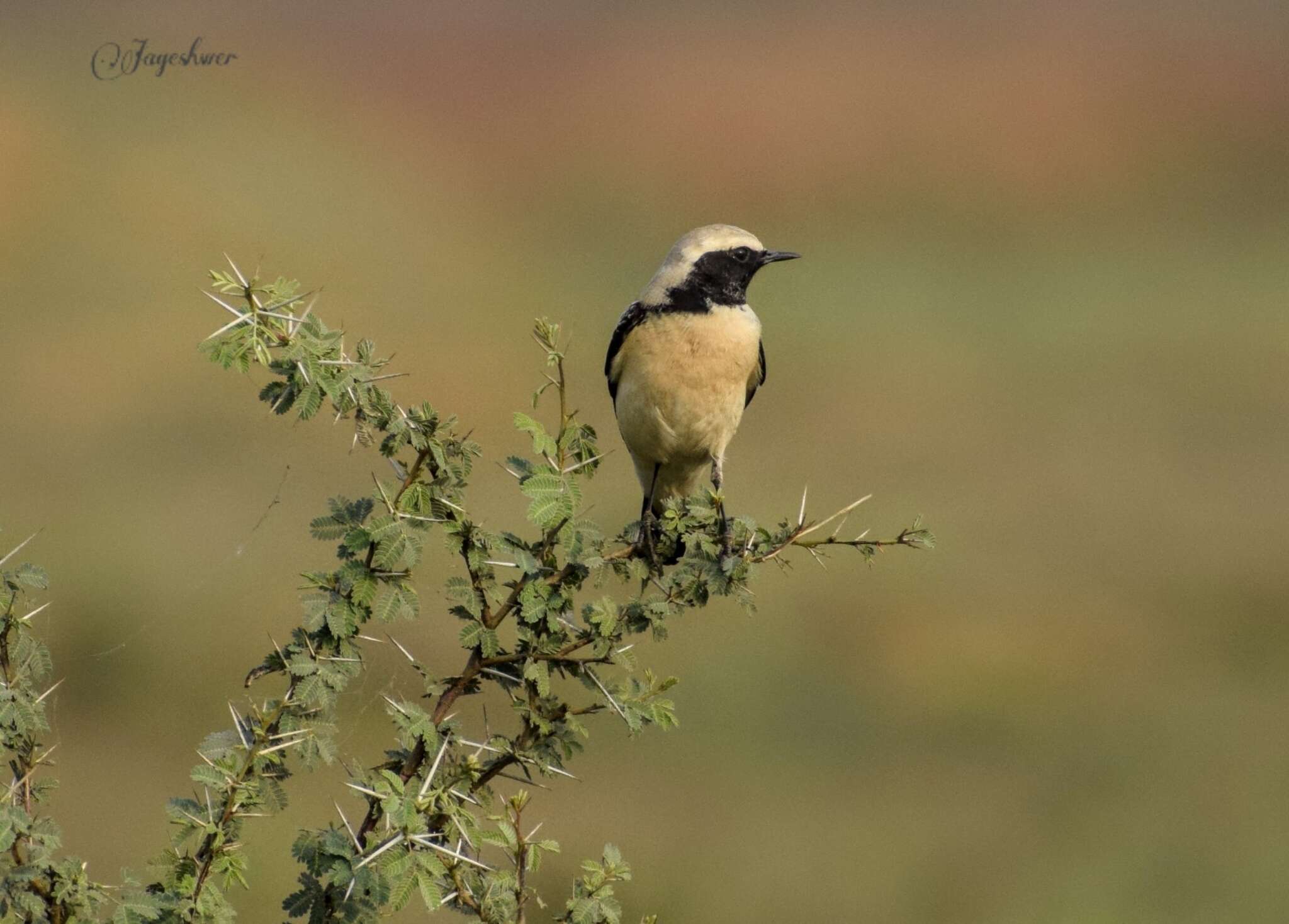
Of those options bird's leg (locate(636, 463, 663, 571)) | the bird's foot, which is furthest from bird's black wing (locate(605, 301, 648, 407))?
the bird's foot

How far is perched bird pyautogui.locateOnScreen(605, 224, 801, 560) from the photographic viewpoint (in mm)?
5695

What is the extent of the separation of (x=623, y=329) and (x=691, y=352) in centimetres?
42

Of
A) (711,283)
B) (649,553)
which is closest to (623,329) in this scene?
(711,283)

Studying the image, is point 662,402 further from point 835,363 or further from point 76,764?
point 835,363

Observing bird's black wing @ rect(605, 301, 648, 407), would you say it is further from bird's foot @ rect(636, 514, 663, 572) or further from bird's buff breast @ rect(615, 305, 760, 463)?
bird's foot @ rect(636, 514, 663, 572)

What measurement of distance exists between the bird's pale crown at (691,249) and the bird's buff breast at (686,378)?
0.44ft

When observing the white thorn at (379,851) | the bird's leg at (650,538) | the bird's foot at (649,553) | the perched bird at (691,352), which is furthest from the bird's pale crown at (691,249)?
the white thorn at (379,851)

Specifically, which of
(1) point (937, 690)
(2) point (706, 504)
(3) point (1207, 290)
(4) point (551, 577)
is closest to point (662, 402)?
(2) point (706, 504)

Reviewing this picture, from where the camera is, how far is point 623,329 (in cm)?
601

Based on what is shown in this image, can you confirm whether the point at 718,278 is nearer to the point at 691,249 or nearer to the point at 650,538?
the point at 691,249

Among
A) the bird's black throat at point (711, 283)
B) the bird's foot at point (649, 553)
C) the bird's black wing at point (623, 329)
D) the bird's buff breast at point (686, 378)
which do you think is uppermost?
the bird's black throat at point (711, 283)

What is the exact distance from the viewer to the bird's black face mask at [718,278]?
5840 millimetres

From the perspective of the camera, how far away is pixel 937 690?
488 inches

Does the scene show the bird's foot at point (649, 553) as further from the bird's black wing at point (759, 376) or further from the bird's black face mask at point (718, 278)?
the bird's black wing at point (759, 376)
